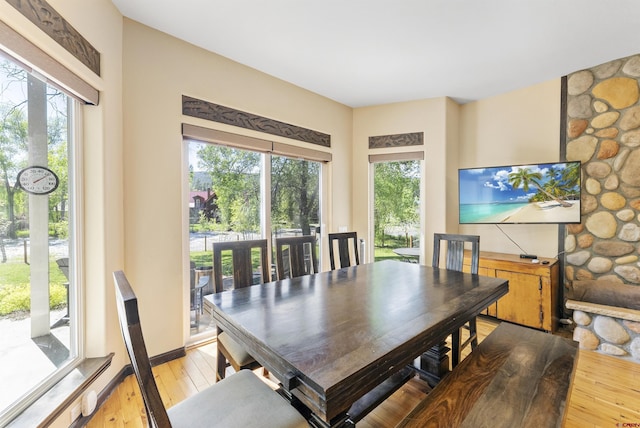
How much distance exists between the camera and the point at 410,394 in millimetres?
2010

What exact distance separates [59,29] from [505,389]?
3002mm

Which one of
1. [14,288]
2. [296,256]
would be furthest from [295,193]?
[14,288]

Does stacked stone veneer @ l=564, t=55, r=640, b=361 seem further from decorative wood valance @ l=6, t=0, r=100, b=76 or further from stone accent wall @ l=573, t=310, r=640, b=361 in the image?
decorative wood valance @ l=6, t=0, r=100, b=76

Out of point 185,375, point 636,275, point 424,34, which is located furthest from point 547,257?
point 185,375

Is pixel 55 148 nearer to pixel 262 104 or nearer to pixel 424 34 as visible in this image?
pixel 262 104

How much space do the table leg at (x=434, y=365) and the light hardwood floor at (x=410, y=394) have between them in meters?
0.09

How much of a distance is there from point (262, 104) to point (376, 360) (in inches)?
111

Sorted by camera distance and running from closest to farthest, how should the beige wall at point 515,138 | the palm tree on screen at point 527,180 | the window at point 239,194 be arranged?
the window at point 239,194 < the palm tree on screen at point 527,180 < the beige wall at point 515,138

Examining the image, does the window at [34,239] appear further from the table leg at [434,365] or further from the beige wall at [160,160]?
the table leg at [434,365]

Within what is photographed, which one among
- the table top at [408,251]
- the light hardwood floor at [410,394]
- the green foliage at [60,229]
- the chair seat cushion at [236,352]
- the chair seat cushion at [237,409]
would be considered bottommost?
the light hardwood floor at [410,394]

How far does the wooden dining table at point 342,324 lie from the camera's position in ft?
3.22

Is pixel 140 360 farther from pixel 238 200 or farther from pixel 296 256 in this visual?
pixel 238 200

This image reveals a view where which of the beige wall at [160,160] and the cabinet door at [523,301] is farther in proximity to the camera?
the cabinet door at [523,301]

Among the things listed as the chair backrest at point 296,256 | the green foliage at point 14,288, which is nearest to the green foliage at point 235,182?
the chair backrest at point 296,256
